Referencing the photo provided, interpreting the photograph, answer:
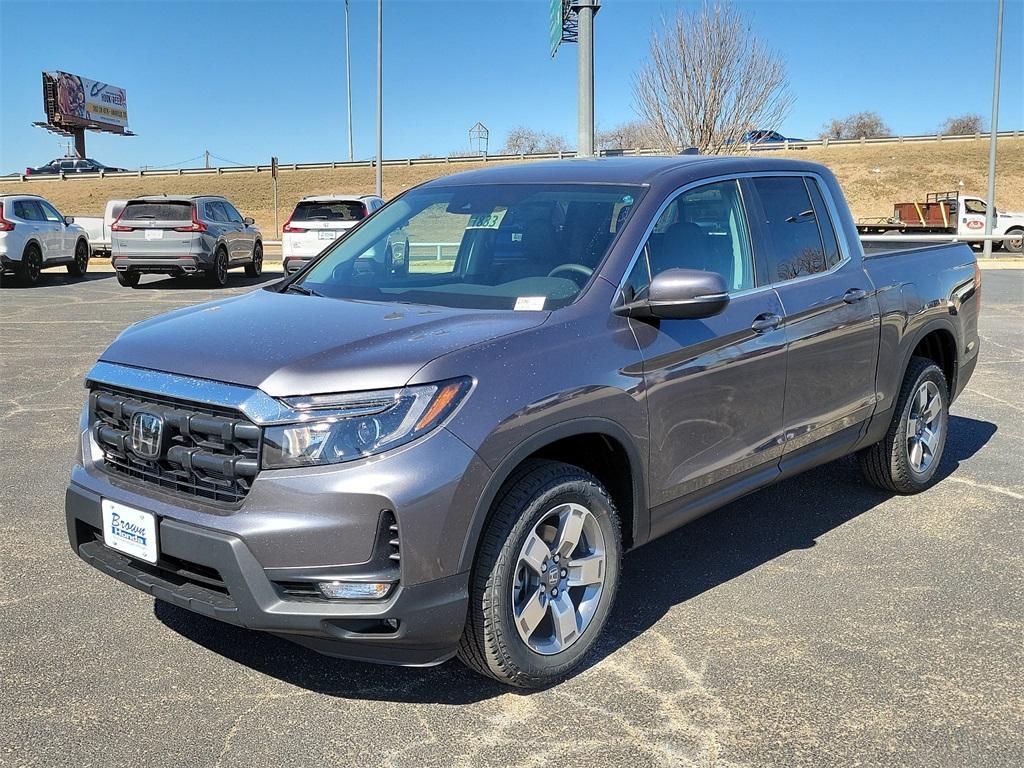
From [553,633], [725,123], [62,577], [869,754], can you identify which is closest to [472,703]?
[553,633]

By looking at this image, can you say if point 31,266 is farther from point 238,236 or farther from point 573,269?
point 573,269

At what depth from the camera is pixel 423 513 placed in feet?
9.41

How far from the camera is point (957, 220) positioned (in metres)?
32.8

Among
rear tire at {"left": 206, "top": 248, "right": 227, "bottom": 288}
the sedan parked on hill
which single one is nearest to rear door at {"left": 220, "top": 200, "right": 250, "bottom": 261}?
rear tire at {"left": 206, "top": 248, "right": 227, "bottom": 288}

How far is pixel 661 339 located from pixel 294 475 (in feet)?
4.92

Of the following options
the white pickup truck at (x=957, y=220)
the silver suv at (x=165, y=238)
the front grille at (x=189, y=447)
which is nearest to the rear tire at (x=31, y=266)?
the silver suv at (x=165, y=238)

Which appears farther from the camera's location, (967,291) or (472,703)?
(967,291)

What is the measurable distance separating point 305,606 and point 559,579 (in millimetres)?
929

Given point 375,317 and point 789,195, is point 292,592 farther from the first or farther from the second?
point 789,195

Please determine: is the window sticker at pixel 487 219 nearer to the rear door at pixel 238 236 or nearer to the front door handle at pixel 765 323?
the front door handle at pixel 765 323

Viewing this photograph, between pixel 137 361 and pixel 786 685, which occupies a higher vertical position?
pixel 137 361

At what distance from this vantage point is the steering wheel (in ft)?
12.2

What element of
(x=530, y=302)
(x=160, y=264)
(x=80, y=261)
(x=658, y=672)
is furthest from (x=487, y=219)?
(x=80, y=261)

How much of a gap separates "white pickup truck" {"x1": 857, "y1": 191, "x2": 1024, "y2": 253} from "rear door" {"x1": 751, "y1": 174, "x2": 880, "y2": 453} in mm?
28951
